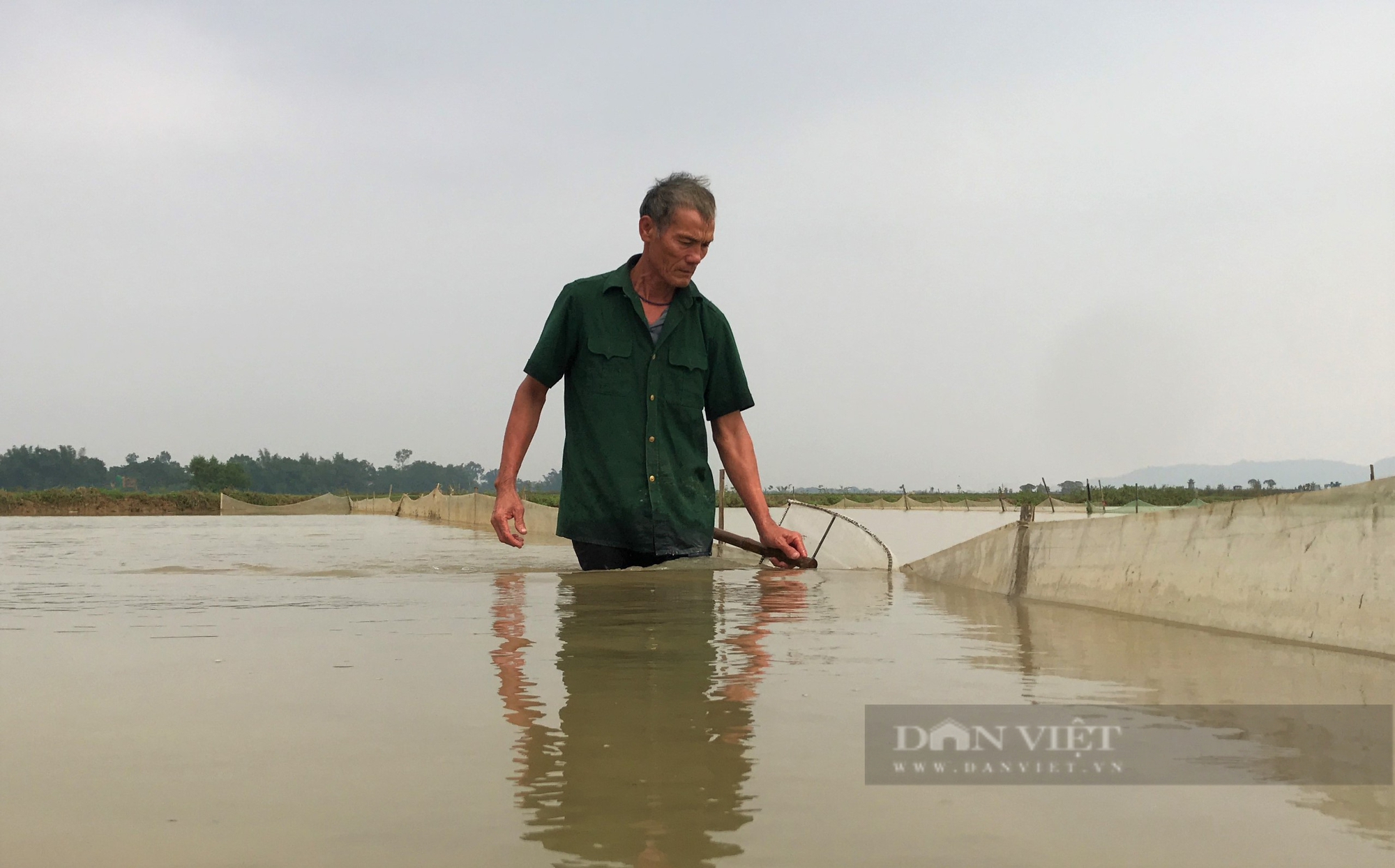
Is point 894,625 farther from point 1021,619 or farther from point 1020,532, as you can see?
point 1020,532

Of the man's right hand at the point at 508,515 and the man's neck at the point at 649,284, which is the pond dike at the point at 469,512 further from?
the man's neck at the point at 649,284

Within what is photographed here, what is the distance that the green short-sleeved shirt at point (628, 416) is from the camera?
443 centimetres

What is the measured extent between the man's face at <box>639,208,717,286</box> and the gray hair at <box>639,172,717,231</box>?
0.02 m

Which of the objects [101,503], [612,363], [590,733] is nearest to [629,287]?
[612,363]

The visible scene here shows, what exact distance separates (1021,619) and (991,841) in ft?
8.56

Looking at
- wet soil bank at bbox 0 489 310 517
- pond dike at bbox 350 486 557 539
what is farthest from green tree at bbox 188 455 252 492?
pond dike at bbox 350 486 557 539

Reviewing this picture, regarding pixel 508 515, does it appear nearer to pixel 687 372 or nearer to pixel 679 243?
pixel 687 372

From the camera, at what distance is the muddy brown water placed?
1257 mm

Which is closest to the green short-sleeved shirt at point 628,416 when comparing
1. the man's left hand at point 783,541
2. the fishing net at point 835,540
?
the man's left hand at point 783,541

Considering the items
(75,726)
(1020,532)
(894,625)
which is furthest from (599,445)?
(75,726)

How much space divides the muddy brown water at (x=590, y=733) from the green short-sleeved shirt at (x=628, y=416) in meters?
0.50

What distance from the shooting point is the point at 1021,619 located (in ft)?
12.3

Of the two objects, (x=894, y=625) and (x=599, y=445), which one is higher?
(x=599, y=445)

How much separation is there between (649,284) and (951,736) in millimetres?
3008
